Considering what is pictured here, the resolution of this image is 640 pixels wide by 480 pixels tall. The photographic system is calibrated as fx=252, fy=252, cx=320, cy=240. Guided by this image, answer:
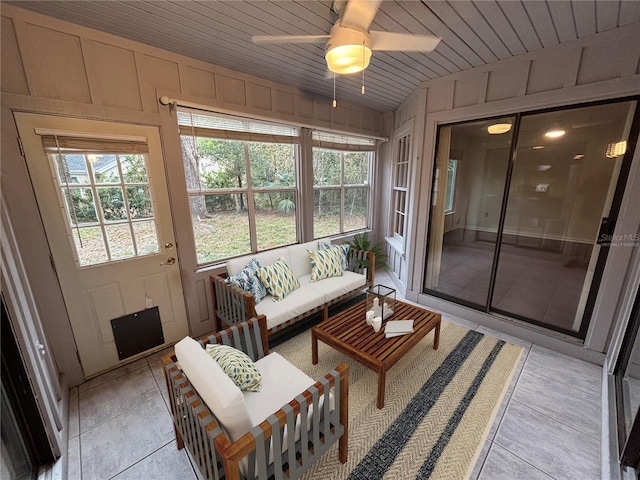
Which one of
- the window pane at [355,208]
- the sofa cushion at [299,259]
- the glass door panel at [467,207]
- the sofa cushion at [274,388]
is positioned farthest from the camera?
the window pane at [355,208]

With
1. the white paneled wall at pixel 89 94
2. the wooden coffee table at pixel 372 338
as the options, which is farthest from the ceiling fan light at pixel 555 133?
the white paneled wall at pixel 89 94

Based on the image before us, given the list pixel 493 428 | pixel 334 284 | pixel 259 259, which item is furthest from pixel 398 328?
pixel 259 259

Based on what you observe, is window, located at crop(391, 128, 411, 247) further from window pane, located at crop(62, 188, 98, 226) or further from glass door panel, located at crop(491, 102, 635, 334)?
window pane, located at crop(62, 188, 98, 226)

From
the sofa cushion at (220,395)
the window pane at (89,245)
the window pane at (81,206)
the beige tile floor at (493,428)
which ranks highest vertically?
the window pane at (81,206)

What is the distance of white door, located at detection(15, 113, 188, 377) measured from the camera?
1.82m

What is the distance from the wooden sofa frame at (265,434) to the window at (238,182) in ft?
5.19

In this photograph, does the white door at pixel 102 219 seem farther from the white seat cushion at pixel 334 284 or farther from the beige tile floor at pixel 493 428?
the white seat cushion at pixel 334 284

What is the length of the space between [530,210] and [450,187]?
1.50 m

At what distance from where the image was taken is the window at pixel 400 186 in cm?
369

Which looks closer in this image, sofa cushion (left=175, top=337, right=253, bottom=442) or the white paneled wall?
sofa cushion (left=175, top=337, right=253, bottom=442)

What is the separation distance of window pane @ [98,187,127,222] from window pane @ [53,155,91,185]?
13 centimetres

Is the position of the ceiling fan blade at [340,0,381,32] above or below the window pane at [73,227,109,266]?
above

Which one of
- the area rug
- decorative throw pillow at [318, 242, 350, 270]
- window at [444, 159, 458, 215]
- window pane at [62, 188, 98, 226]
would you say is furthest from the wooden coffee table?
window pane at [62, 188, 98, 226]

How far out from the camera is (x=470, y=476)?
140cm
